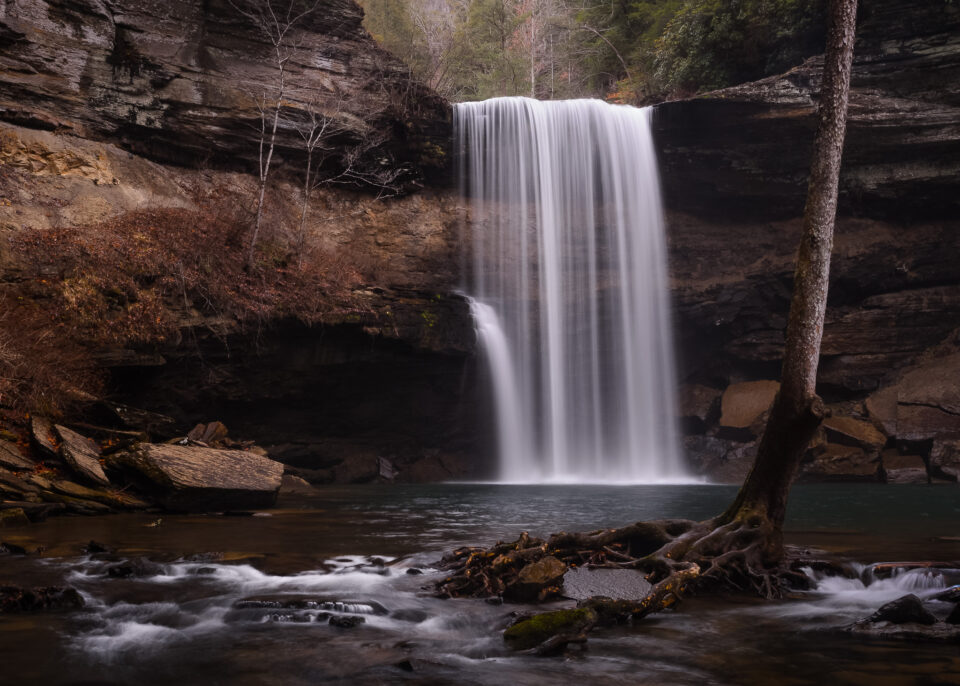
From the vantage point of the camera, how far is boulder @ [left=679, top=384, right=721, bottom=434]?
2548cm

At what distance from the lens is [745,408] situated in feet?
78.6

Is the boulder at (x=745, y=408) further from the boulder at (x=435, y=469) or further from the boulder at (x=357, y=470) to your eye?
the boulder at (x=357, y=470)

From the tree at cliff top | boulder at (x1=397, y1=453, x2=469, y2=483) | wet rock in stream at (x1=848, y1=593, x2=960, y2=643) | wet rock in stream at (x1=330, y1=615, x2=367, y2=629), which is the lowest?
boulder at (x1=397, y1=453, x2=469, y2=483)

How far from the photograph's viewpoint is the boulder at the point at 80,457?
38.0ft

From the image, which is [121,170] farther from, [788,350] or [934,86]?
[934,86]

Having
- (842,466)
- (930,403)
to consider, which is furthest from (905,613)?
(930,403)

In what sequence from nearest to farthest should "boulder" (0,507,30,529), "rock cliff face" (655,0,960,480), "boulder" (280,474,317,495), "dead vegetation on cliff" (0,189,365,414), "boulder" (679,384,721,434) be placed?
"boulder" (0,507,30,529) < "dead vegetation on cliff" (0,189,365,414) < "boulder" (280,474,317,495) < "rock cliff face" (655,0,960,480) < "boulder" (679,384,721,434)

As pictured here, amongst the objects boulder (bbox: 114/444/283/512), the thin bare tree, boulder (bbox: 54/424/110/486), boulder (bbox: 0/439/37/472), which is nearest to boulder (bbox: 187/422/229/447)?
boulder (bbox: 114/444/283/512)

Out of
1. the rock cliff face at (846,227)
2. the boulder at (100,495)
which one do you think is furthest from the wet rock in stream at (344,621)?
the rock cliff face at (846,227)

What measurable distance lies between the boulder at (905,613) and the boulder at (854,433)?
18247mm

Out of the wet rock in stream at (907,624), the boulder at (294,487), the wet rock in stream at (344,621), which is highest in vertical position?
the wet rock in stream at (907,624)

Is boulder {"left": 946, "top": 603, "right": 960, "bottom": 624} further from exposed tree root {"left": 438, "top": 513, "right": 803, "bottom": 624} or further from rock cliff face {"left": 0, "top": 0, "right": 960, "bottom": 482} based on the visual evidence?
rock cliff face {"left": 0, "top": 0, "right": 960, "bottom": 482}

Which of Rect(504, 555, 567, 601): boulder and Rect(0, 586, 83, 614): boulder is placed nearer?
Rect(0, 586, 83, 614): boulder

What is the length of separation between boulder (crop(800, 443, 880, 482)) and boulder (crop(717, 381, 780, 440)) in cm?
212
